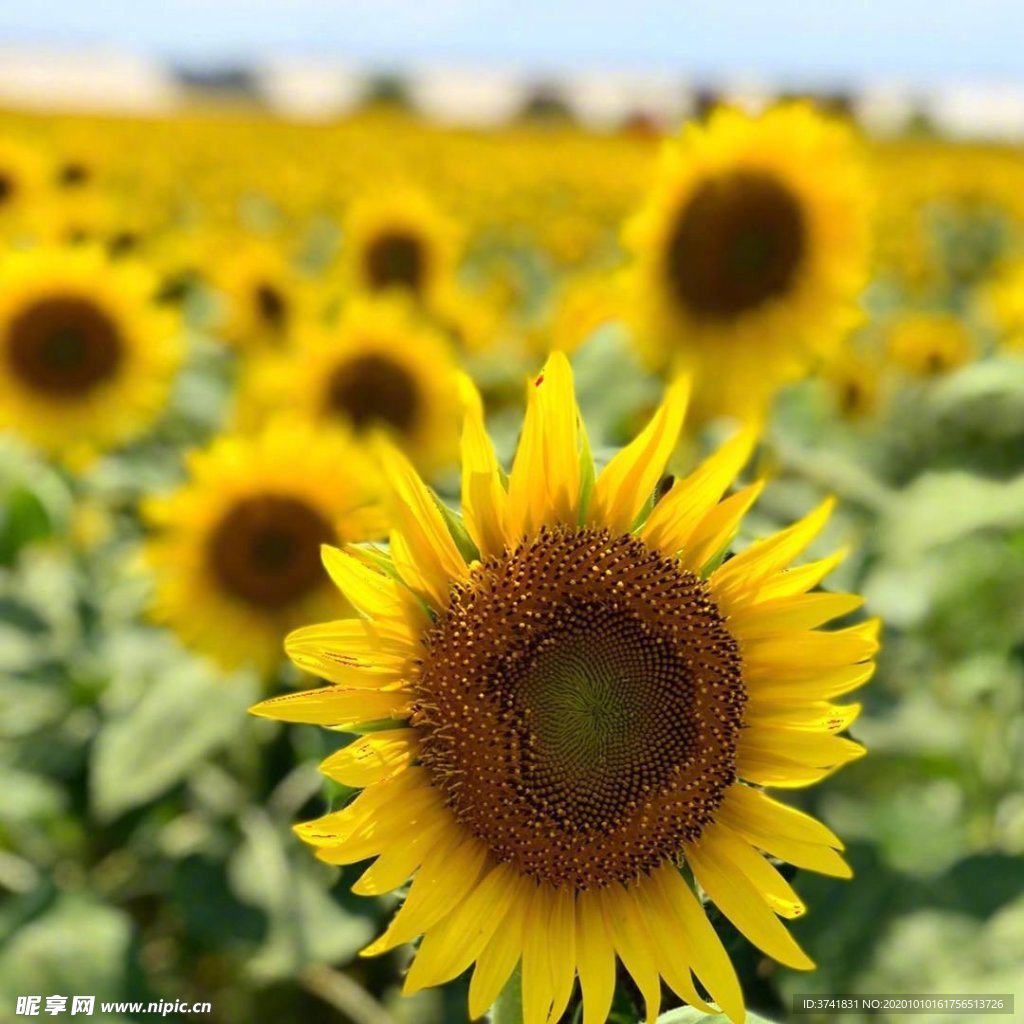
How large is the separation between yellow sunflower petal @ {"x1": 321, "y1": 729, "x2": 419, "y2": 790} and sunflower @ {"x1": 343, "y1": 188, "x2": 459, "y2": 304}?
12.5 feet

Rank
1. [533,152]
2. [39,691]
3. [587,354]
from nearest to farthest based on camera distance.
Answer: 1. [587,354]
2. [39,691]
3. [533,152]

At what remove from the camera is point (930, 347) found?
4.26 metres

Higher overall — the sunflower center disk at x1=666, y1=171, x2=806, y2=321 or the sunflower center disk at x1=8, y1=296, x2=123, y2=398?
the sunflower center disk at x1=8, y1=296, x2=123, y2=398

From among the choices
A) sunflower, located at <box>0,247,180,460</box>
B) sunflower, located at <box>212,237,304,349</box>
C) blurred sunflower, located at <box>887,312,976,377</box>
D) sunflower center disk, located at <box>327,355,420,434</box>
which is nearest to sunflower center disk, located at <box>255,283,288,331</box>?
sunflower, located at <box>212,237,304,349</box>

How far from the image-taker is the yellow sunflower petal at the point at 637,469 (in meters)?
1.29

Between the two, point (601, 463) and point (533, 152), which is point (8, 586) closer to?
point (601, 463)

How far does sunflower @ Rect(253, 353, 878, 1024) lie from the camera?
127 cm

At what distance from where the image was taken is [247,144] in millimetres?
14742

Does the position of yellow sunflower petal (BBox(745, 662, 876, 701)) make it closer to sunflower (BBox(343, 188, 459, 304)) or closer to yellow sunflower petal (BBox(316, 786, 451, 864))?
yellow sunflower petal (BBox(316, 786, 451, 864))

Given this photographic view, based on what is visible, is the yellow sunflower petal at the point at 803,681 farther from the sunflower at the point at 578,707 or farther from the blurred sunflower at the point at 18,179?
the blurred sunflower at the point at 18,179

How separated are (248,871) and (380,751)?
1571 millimetres

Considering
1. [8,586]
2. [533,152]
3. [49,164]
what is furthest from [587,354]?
[533,152]

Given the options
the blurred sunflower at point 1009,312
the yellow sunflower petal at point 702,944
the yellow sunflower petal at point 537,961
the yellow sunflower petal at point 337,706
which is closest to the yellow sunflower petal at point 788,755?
the yellow sunflower petal at point 702,944

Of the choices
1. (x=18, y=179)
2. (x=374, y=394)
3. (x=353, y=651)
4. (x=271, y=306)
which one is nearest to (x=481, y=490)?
(x=353, y=651)
